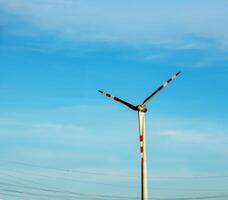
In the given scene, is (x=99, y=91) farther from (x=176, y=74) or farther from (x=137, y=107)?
(x=176, y=74)

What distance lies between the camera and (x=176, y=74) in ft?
299

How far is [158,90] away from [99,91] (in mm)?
11763

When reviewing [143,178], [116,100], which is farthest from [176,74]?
[143,178]

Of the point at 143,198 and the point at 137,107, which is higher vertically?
the point at 137,107

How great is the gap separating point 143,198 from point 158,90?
69.2 feet

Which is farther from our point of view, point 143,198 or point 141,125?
point 141,125

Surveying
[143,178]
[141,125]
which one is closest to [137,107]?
[141,125]

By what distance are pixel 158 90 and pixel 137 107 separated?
19.5 feet

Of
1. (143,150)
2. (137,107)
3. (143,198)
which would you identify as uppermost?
(137,107)

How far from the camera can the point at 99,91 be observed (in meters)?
90.5

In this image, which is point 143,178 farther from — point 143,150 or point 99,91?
point 99,91

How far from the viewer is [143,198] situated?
3324 inches

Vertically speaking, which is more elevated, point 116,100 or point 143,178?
point 116,100

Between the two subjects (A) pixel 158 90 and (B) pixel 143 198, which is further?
(A) pixel 158 90
